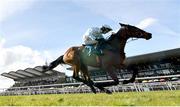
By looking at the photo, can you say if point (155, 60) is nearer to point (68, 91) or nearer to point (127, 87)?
point (68, 91)

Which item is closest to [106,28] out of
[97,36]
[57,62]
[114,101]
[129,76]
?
[97,36]

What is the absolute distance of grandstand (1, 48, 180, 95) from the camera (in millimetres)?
19844

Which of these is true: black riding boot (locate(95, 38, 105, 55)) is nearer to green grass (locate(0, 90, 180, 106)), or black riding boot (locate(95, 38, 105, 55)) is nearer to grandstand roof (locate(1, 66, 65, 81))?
green grass (locate(0, 90, 180, 106))

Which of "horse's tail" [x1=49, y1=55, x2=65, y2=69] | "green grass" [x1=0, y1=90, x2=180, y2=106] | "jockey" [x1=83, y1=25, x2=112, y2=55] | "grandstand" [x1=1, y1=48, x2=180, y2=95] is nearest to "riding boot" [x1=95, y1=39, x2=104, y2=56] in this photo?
"jockey" [x1=83, y1=25, x2=112, y2=55]

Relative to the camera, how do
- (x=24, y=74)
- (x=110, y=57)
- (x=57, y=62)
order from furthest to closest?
(x=24, y=74) → (x=57, y=62) → (x=110, y=57)

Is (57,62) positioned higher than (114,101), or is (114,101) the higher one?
(57,62)

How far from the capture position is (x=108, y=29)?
9.94m

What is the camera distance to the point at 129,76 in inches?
1656

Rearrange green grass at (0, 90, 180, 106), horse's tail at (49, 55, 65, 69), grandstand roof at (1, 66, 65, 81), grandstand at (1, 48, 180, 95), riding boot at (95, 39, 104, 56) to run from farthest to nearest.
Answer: grandstand roof at (1, 66, 65, 81) < grandstand at (1, 48, 180, 95) < horse's tail at (49, 55, 65, 69) < riding boot at (95, 39, 104, 56) < green grass at (0, 90, 180, 106)

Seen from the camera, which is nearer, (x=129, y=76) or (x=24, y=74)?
(x=129, y=76)

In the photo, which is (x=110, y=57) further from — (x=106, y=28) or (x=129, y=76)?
(x=129, y=76)

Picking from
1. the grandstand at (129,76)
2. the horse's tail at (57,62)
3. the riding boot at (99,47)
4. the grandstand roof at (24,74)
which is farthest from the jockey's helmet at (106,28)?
the grandstand roof at (24,74)

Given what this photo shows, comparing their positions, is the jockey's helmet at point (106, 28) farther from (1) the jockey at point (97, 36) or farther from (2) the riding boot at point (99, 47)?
(2) the riding boot at point (99, 47)

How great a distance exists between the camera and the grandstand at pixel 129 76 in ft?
65.1
